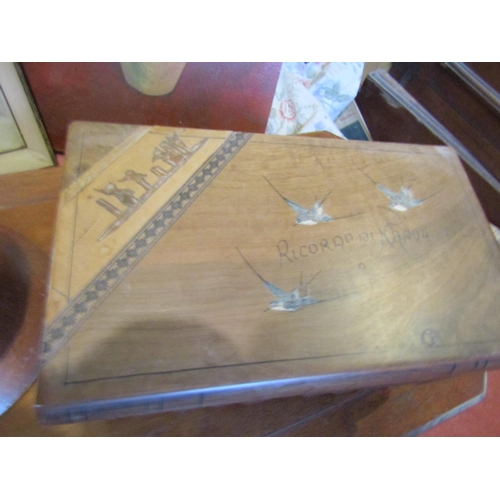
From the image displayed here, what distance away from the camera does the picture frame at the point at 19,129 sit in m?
0.68

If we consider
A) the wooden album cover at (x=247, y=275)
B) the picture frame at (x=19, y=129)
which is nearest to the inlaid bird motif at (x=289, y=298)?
the wooden album cover at (x=247, y=275)

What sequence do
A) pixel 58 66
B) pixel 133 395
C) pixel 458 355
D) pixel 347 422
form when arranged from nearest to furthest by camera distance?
pixel 133 395 < pixel 458 355 < pixel 347 422 < pixel 58 66

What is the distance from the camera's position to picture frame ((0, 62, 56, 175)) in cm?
68

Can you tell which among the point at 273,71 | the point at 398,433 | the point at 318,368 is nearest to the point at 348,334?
the point at 318,368

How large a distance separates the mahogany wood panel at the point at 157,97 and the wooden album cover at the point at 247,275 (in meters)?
0.35

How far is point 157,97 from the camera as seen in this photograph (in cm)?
91

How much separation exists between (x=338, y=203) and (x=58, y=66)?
2.05 ft

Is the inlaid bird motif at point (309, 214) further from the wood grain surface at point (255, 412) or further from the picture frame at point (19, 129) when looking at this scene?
the picture frame at point (19, 129)

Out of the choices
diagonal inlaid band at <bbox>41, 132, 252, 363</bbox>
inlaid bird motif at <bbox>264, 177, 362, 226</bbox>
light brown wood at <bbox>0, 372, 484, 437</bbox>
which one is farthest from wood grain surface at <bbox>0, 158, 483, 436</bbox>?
inlaid bird motif at <bbox>264, 177, 362, 226</bbox>

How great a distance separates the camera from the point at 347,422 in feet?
2.23

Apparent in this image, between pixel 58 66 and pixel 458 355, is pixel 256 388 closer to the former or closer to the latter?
pixel 458 355

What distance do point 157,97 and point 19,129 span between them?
0.95 ft

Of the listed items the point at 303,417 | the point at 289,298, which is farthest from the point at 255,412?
the point at 289,298

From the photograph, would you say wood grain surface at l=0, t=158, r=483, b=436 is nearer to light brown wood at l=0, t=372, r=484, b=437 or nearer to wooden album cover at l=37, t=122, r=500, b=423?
light brown wood at l=0, t=372, r=484, b=437
